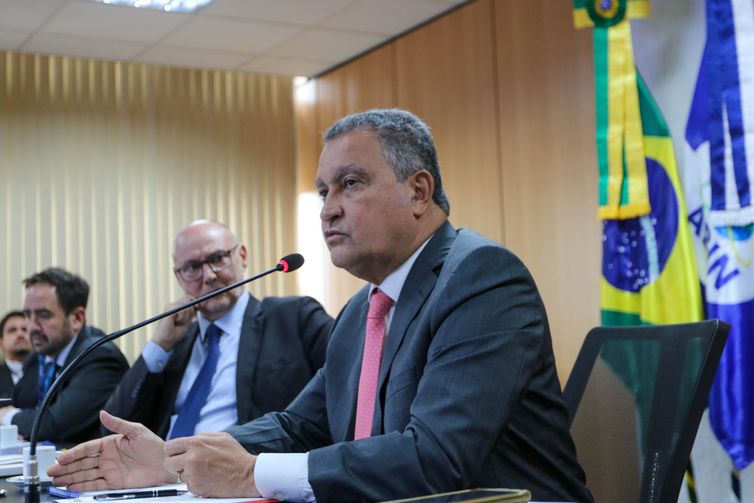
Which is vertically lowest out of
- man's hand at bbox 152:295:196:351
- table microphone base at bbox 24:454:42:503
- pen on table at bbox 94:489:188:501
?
pen on table at bbox 94:489:188:501

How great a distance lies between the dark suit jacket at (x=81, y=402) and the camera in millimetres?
3211

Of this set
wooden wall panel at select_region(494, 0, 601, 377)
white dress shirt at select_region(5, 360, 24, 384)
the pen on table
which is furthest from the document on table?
white dress shirt at select_region(5, 360, 24, 384)

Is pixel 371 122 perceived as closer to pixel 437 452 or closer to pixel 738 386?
pixel 437 452

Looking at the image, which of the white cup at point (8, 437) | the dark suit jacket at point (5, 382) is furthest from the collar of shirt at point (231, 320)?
the dark suit jacket at point (5, 382)

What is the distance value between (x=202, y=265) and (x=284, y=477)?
71.5 inches

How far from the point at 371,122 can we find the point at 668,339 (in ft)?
2.30

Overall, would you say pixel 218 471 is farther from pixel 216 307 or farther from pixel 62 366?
pixel 62 366

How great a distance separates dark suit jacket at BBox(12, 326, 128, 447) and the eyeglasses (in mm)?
506

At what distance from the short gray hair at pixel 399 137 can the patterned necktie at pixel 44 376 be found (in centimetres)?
227

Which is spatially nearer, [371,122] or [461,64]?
[371,122]

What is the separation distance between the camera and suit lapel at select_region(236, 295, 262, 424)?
288cm

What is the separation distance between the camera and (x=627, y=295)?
3.66m

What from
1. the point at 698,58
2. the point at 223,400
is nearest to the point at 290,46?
the point at 698,58

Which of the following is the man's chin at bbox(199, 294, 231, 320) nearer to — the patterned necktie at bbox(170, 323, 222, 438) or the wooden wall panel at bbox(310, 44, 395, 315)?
the patterned necktie at bbox(170, 323, 222, 438)
